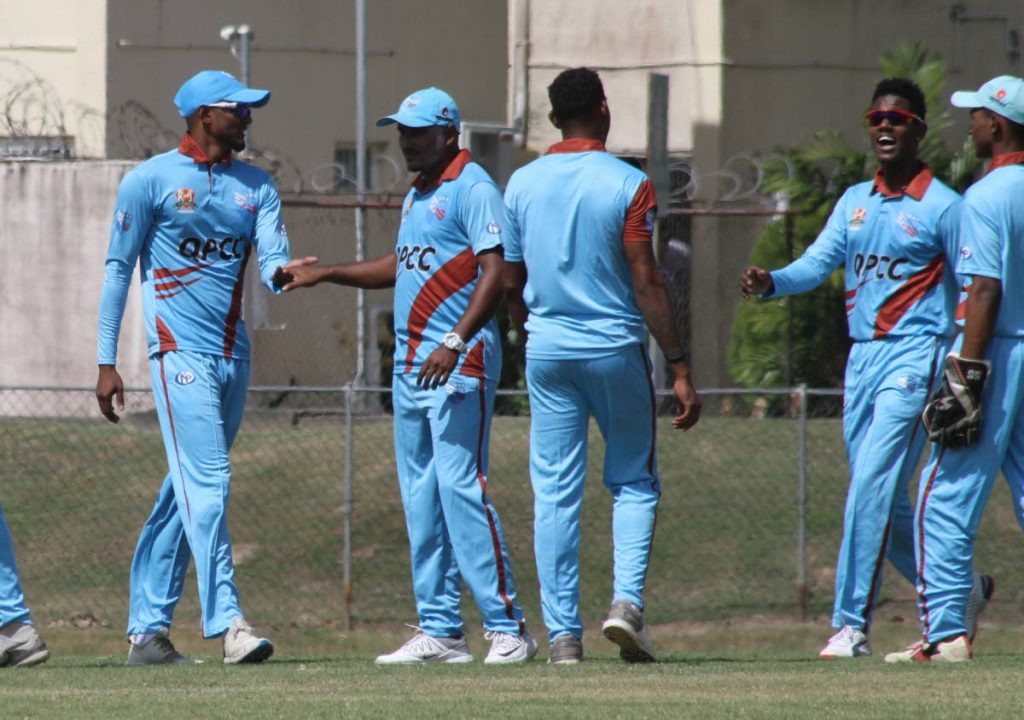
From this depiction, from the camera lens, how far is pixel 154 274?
847 cm

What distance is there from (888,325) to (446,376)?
5.87 ft

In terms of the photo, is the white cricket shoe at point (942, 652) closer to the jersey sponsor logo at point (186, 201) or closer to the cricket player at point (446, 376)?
the cricket player at point (446, 376)

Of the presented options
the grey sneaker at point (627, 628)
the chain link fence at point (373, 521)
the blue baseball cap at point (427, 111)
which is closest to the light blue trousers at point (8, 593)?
the blue baseball cap at point (427, 111)

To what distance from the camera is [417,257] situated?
8.35 meters

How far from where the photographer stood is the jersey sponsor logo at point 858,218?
27.8 ft

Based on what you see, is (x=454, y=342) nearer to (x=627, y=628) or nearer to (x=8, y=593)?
(x=627, y=628)

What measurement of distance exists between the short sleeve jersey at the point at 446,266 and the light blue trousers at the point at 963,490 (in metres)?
1.82

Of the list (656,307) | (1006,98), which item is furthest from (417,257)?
(1006,98)

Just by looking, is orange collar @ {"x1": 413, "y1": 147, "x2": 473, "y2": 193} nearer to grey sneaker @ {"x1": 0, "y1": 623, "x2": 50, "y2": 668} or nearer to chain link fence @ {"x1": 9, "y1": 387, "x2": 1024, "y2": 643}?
grey sneaker @ {"x1": 0, "y1": 623, "x2": 50, "y2": 668}

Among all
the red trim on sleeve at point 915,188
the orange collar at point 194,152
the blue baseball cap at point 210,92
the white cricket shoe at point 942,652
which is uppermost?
the blue baseball cap at point 210,92

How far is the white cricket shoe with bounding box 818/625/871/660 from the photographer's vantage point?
841 centimetres

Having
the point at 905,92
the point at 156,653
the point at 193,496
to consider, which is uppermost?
the point at 905,92

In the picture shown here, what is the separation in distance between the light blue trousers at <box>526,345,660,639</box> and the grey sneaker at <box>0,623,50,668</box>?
2083mm

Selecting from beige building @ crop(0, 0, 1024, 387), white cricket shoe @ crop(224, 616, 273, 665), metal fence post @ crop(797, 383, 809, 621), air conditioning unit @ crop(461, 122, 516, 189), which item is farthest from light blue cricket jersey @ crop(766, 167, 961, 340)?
air conditioning unit @ crop(461, 122, 516, 189)
